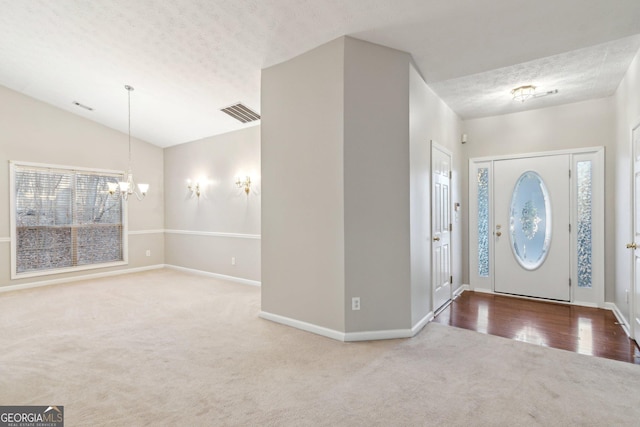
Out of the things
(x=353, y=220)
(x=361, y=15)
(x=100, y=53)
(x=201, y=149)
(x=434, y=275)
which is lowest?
(x=434, y=275)

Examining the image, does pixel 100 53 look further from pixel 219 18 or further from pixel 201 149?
pixel 201 149

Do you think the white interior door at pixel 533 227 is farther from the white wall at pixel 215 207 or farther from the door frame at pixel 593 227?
the white wall at pixel 215 207

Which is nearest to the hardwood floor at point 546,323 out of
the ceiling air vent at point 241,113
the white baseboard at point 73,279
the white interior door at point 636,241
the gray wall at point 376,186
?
the white interior door at point 636,241

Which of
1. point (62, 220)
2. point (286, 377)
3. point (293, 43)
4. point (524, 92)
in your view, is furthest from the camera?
point (62, 220)

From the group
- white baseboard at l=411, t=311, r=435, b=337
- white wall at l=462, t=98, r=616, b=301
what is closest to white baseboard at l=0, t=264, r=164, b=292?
white baseboard at l=411, t=311, r=435, b=337

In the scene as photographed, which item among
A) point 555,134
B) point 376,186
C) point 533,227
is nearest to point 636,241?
point 533,227

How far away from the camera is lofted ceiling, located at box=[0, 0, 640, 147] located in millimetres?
2623

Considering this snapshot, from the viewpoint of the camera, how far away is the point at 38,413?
2023 mm

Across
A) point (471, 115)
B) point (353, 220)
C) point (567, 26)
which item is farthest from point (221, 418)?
point (471, 115)

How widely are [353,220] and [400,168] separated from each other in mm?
728

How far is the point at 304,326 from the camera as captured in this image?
11.1 feet

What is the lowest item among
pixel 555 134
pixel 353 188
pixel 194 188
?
pixel 353 188

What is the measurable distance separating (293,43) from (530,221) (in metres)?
4.11

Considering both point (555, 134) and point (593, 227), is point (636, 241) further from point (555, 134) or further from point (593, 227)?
point (555, 134)
